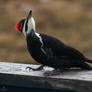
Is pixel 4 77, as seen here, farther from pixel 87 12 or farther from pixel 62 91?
pixel 87 12

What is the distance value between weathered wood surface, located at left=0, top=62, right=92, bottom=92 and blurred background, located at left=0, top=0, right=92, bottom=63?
4.88m

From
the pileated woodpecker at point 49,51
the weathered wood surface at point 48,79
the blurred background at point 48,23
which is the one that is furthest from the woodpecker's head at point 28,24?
the blurred background at point 48,23

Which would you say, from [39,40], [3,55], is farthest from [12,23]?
[39,40]

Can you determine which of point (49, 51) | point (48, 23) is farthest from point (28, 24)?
point (48, 23)

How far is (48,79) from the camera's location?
303 cm

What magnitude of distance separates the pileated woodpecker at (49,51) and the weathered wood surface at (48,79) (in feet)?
0.50

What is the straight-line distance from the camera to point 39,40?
341cm

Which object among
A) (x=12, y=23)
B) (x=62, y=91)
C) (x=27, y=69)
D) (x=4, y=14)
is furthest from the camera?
(x=4, y=14)

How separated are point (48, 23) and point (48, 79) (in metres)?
8.35

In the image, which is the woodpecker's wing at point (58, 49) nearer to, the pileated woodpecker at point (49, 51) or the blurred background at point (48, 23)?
the pileated woodpecker at point (49, 51)

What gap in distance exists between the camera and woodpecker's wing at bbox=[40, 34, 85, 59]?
3.43 metres

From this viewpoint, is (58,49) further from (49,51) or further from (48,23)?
(48,23)

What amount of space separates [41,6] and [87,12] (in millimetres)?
1262

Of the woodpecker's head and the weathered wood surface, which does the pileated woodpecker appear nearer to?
the woodpecker's head
